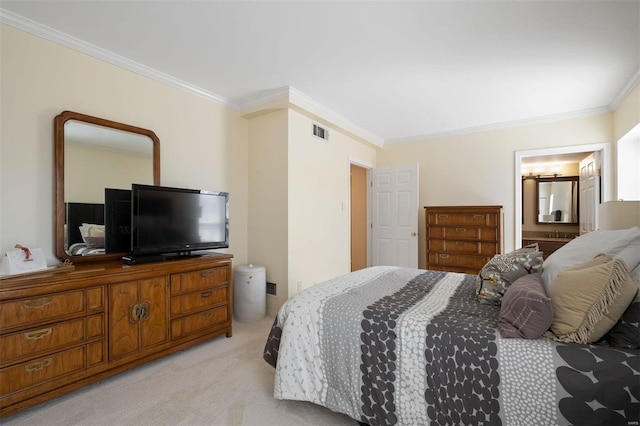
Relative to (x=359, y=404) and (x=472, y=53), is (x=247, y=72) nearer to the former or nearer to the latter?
(x=472, y=53)

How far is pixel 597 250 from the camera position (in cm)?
153

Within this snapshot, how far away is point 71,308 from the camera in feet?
6.12

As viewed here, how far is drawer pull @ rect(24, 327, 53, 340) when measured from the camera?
67.2 inches

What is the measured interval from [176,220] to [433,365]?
233 centimetres

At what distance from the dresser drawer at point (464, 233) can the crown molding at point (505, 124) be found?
5.31 ft

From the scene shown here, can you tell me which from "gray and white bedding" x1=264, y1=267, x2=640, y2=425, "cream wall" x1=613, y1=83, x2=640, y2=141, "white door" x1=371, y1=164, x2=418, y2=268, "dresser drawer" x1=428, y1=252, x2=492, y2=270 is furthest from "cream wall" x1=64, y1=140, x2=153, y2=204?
"cream wall" x1=613, y1=83, x2=640, y2=141

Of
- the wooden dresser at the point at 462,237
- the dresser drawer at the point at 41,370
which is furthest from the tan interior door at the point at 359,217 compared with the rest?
the dresser drawer at the point at 41,370

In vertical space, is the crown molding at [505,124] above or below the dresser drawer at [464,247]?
above

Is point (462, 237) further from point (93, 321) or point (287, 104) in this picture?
point (93, 321)

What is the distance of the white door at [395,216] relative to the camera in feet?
15.4

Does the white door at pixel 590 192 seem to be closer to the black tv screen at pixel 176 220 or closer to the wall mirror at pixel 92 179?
the black tv screen at pixel 176 220

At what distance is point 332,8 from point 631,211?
241cm

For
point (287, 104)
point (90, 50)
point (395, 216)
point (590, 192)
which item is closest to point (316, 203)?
point (287, 104)

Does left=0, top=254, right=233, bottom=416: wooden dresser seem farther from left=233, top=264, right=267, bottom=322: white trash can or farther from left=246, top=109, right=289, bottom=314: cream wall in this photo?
left=246, top=109, right=289, bottom=314: cream wall
